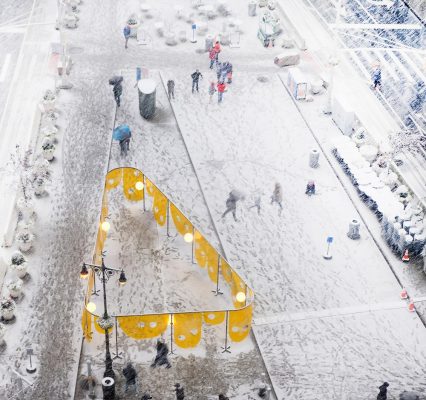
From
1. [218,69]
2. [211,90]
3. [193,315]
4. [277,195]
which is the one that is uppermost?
[193,315]

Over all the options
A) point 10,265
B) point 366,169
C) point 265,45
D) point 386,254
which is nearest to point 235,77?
point 265,45

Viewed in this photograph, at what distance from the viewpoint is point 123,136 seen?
135ft

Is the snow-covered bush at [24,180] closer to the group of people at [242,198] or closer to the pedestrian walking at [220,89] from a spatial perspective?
the group of people at [242,198]

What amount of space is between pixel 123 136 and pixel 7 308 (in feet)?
39.2

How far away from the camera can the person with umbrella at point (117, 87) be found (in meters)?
44.6

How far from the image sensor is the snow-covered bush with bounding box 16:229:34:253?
35094 mm

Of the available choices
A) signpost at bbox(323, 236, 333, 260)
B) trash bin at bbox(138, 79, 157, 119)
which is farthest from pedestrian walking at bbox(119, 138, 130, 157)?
signpost at bbox(323, 236, 333, 260)

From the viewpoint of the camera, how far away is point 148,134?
1705 inches

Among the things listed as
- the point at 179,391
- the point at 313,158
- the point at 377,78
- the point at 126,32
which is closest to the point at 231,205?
the point at 313,158

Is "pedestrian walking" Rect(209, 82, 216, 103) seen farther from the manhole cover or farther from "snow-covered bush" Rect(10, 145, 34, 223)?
"snow-covered bush" Rect(10, 145, 34, 223)

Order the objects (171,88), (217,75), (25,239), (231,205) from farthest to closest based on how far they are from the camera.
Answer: (217,75), (171,88), (231,205), (25,239)

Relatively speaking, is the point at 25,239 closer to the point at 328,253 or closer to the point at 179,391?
the point at 179,391

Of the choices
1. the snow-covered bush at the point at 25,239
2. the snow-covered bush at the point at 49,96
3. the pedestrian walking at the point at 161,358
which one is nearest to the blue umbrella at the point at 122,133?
the snow-covered bush at the point at 49,96

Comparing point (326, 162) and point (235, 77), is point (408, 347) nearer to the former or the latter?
point (326, 162)
